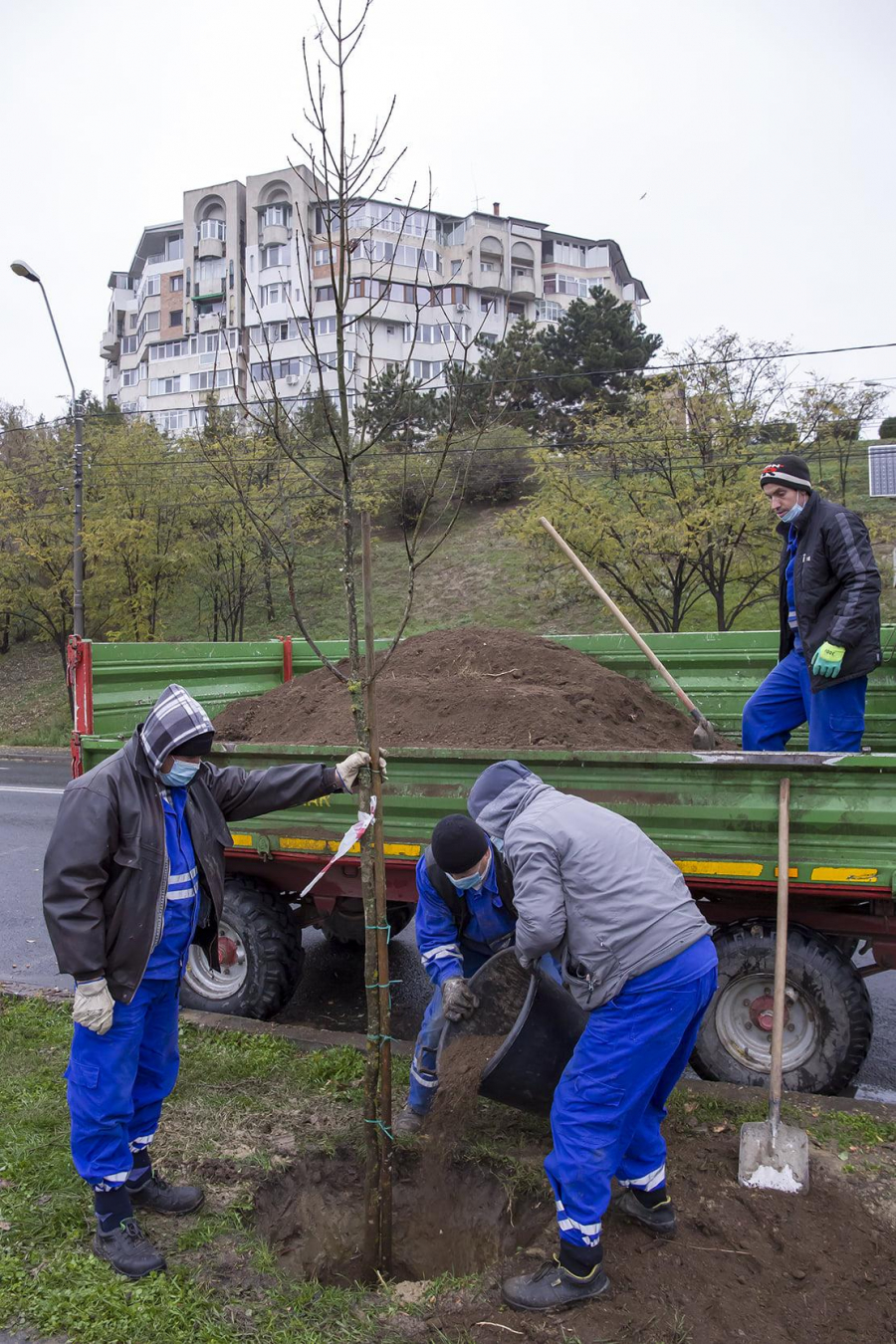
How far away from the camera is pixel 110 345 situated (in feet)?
222

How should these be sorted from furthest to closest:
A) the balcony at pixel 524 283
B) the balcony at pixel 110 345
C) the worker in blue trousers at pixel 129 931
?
the balcony at pixel 110 345 < the balcony at pixel 524 283 < the worker in blue trousers at pixel 129 931

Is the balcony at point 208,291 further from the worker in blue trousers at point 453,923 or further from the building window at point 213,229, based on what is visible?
the worker in blue trousers at point 453,923

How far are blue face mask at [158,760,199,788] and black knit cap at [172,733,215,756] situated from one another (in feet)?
0.16

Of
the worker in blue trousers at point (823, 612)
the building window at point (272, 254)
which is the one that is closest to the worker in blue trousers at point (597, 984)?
the worker in blue trousers at point (823, 612)

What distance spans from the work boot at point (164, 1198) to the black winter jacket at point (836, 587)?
3334 mm

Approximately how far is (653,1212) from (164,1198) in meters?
1.60

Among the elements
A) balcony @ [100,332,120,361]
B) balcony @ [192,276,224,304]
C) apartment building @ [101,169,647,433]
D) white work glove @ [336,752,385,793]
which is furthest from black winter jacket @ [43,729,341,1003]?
balcony @ [100,332,120,361]

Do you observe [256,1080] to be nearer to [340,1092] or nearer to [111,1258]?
[340,1092]

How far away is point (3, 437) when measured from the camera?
27.9 meters

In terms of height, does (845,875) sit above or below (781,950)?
above

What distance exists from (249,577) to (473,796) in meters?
21.0

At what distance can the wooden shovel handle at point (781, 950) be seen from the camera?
3.38 meters

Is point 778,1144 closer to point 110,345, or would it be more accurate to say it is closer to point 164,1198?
point 164,1198

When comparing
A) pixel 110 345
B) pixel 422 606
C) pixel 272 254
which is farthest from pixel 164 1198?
pixel 110 345
